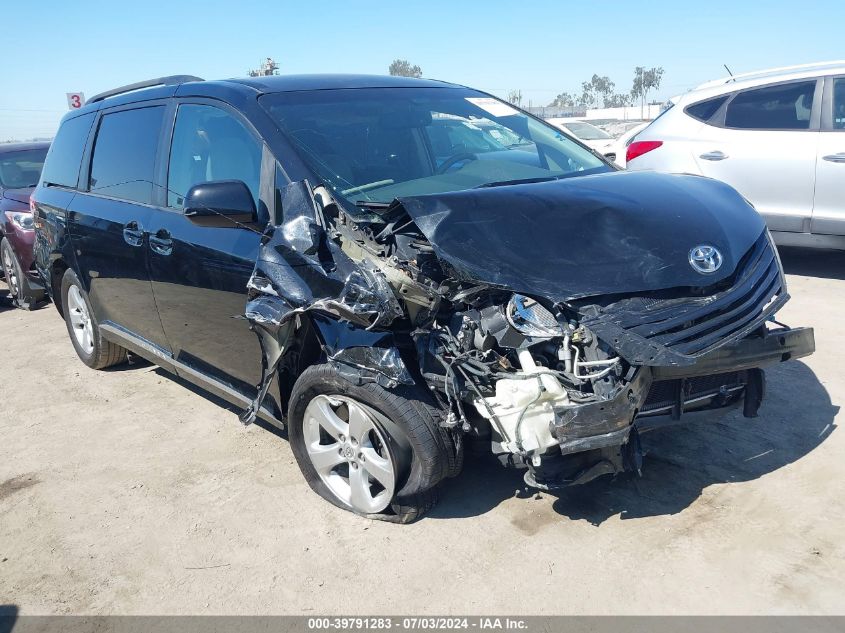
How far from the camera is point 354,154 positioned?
11.5ft

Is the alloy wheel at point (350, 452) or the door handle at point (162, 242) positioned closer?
the alloy wheel at point (350, 452)

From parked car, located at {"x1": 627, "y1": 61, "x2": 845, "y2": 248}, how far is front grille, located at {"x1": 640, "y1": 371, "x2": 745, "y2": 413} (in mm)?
3913

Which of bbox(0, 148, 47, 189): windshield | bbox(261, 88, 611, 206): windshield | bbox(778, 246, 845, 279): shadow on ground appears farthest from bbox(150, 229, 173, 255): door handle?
bbox(0, 148, 47, 189): windshield

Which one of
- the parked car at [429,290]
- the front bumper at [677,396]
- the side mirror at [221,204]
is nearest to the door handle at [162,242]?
the parked car at [429,290]

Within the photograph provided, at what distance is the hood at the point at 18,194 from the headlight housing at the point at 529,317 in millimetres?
7275

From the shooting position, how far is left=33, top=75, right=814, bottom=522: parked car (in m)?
2.65

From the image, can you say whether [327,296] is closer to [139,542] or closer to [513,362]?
[513,362]

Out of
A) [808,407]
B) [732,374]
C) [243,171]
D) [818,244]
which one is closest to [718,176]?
[818,244]

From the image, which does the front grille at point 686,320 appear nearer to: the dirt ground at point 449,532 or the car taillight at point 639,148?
the dirt ground at point 449,532

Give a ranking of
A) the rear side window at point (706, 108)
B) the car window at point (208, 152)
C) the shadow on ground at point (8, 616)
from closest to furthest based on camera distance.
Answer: the shadow on ground at point (8, 616), the car window at point (208, 152), the rear side window at point (706, 108)

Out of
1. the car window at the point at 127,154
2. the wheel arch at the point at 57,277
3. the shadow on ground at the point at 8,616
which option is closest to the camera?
the shadow on ground at the point at 8,616

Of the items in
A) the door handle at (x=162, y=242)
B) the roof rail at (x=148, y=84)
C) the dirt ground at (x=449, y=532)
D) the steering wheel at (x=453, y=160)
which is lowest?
the dirt ground at (x=449, y=532)

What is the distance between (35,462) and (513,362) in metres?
3.05

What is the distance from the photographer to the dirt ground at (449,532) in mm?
2695
